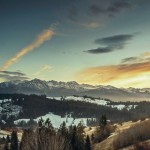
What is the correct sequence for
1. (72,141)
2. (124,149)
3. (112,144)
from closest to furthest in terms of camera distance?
1. (124,149)
2. (112,144)
3. (72,141)

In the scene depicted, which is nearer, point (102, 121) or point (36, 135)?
point (36, 135)

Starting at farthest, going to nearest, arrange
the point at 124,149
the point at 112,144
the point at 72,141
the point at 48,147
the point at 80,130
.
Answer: the point at 80,130 < the point at 72,141 < the point at 112,144 < the point at 124,149 < the point at 48,147

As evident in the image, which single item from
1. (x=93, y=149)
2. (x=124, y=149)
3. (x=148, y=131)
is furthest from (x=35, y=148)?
(x=93, y=149)

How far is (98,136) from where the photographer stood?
573 ft

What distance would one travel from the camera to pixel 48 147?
107875mm

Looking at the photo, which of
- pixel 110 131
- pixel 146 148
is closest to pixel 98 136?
pixel 110 131

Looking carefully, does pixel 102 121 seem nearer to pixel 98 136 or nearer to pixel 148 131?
pixel 98 136

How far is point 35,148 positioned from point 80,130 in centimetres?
8210

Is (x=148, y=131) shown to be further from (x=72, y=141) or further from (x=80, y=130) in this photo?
(x=80, y=130)

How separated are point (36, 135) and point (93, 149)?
153 feet

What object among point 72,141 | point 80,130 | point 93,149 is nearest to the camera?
point 93,149

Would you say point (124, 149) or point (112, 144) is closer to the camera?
point (124, 149)

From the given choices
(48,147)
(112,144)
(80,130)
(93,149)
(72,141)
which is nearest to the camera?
(48,147)

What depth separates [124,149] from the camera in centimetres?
12031
